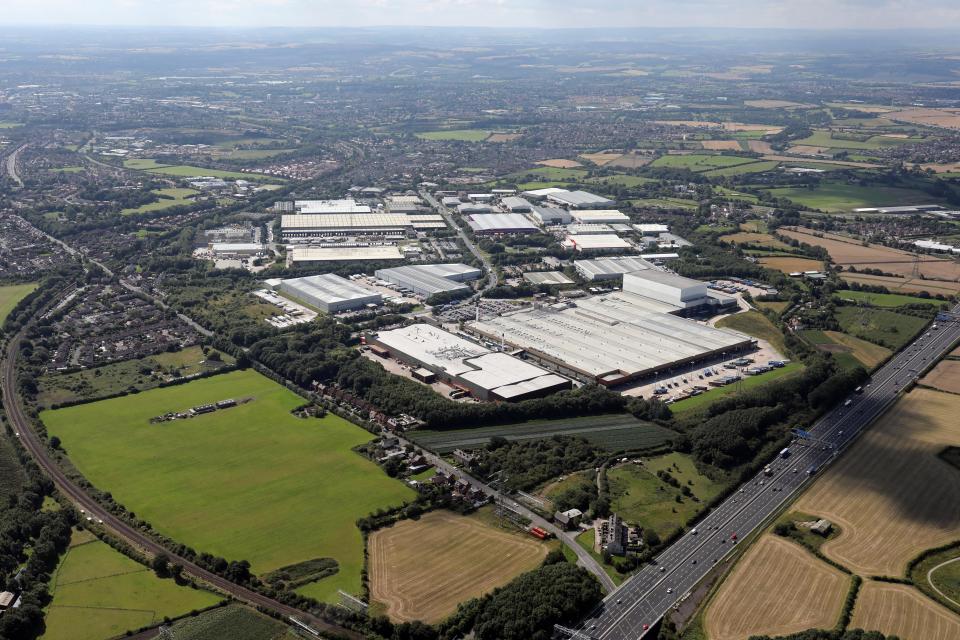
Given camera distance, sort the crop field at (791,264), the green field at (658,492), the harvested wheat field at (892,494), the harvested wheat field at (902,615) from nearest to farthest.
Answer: the harvested wheat field at (902,615)
the harvested wheat field at (892,494)
the green field at (658,492)
the crop field at (791,264)

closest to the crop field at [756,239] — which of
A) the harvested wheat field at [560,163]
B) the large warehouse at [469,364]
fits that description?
the large warehouse at [469,364]

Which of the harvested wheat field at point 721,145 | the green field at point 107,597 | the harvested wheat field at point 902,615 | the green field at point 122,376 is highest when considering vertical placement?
the harvested wheat field at point 902,615

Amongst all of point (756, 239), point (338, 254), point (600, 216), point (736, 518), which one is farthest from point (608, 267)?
point (736, 518)

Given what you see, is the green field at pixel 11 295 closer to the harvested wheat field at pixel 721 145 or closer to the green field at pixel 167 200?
the green field at pixel 167 200

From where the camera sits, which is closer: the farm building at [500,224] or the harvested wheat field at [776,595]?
the harvested wheat field at [776,595]

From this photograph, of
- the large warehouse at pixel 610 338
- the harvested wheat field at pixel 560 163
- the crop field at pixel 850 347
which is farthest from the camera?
the harvested wheat field at pixel 560 163

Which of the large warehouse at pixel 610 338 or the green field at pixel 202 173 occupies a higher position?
the large warehouse at pixel 610 338

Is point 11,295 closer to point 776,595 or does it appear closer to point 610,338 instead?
point 610,338
